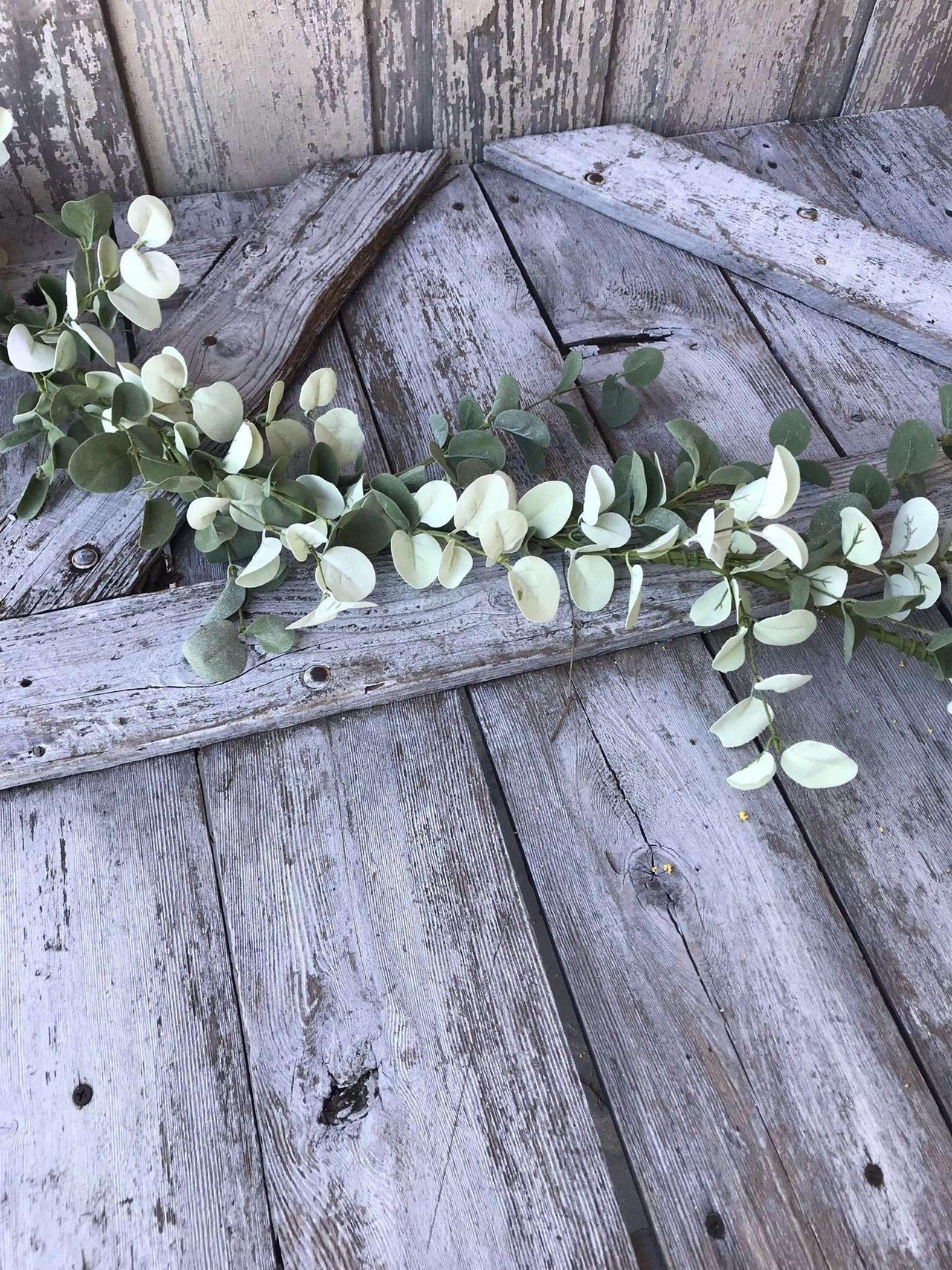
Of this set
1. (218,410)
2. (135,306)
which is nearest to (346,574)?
(218,410)

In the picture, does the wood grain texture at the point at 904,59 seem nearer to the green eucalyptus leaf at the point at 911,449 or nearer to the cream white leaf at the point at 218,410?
the green eucalyptus leaf at the point at 911,449

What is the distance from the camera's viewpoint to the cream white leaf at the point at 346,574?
606 millimetres

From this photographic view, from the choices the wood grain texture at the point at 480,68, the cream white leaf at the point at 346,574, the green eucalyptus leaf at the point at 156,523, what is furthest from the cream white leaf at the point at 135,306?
the wood grain texture at the point at 480,68

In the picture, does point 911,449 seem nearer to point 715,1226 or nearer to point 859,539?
point 859,539

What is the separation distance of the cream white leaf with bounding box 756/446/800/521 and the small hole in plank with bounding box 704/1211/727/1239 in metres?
0.40

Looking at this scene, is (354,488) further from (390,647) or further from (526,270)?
(526,270)

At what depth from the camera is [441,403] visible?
860mm

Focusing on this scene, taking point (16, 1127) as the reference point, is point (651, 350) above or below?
above

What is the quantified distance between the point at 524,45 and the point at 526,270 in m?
0.23

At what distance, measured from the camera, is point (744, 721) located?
0.62 metres

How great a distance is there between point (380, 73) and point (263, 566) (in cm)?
62

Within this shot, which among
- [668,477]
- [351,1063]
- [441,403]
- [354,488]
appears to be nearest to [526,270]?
[441,403]

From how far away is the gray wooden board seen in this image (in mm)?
529

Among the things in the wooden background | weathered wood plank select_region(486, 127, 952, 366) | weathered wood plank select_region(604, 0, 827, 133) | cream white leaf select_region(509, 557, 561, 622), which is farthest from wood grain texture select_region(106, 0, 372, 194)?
cream white leaf select_region(509, 557, 561, 622)
